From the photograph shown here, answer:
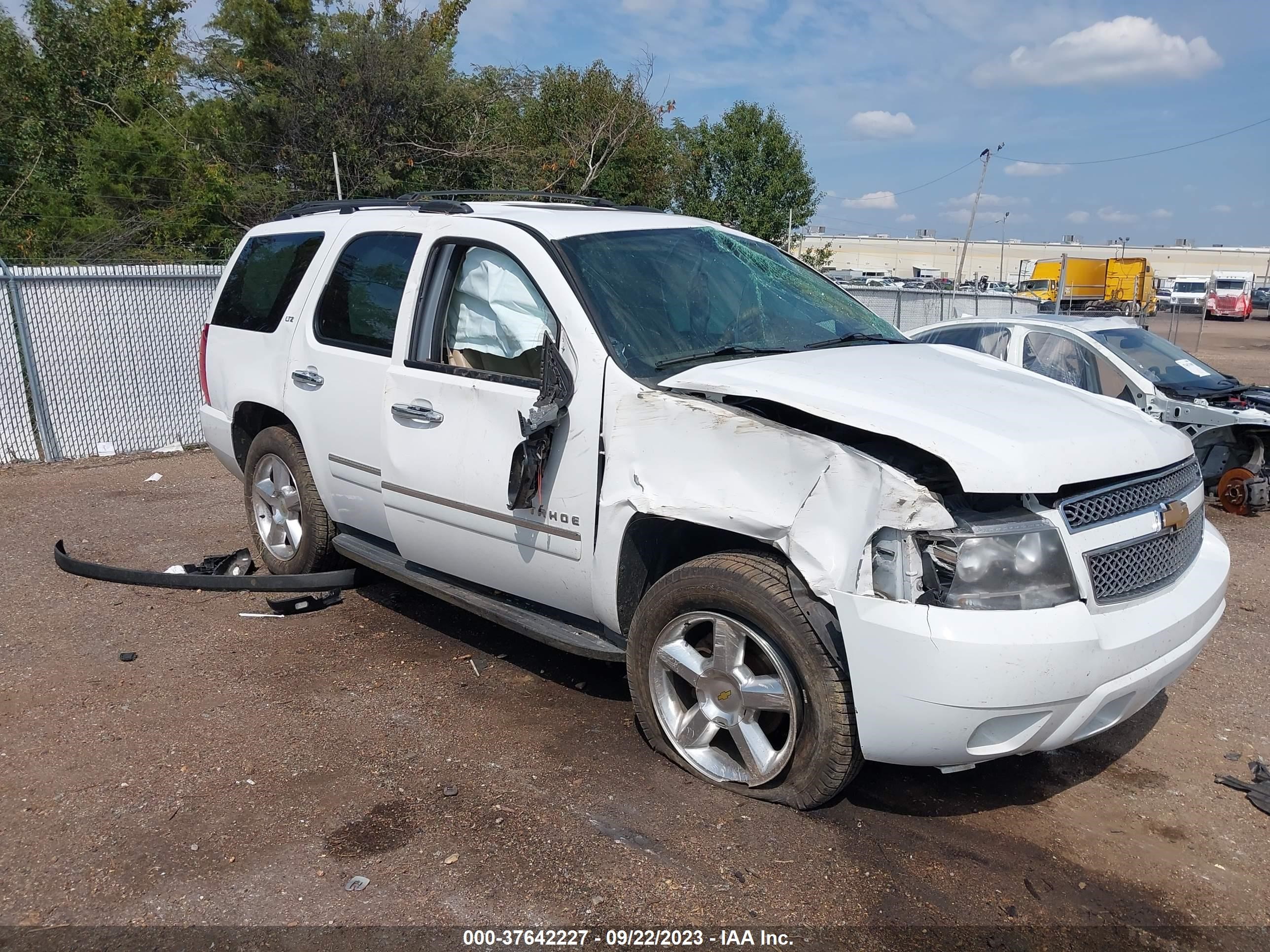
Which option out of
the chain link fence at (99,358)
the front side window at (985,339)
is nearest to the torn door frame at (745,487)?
the front side window at (985,339)

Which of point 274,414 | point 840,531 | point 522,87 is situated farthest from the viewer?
point 522,87

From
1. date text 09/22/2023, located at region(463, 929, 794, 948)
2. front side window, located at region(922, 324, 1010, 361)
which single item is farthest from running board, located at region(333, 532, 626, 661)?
front side window, located at region(922, 324, 1010, 361)

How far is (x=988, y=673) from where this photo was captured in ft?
9.04

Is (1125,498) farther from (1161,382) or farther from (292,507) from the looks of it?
(1161,382)

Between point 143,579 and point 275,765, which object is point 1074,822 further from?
point 143,579

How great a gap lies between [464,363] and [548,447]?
0.77 m

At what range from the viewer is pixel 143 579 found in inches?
222

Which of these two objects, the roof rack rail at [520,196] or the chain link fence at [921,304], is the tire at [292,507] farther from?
the chain link fence at [921,304]

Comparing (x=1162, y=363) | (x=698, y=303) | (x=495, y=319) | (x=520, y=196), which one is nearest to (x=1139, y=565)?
(x=698, y=303)

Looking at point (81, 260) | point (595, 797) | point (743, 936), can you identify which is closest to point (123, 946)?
point (595, 797)

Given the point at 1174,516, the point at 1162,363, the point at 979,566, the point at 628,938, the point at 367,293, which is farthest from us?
the point at 1162,363

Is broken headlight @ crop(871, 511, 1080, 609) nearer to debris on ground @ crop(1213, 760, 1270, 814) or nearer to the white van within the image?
debris on ground @ crop(1213, 760, 1270, 814)

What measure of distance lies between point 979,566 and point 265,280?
4.35 meters

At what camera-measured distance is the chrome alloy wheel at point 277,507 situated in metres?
5.33
